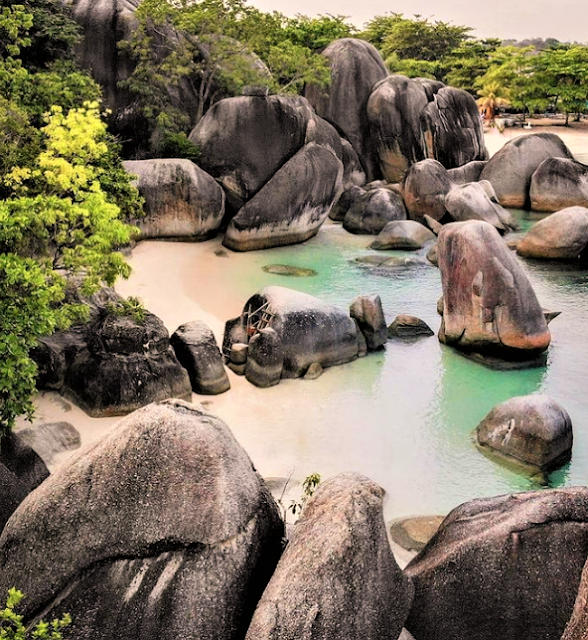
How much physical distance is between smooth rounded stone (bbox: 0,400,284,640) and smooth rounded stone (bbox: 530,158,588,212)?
23.2 meters

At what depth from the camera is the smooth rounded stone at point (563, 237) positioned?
814 inches

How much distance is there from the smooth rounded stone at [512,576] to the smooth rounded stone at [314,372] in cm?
752

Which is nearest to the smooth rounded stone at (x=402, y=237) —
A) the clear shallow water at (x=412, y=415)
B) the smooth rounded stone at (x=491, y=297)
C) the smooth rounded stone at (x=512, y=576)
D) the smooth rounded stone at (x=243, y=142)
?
the smooth rounded stone at (x=243, y=142)

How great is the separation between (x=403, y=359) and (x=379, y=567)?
944 cm

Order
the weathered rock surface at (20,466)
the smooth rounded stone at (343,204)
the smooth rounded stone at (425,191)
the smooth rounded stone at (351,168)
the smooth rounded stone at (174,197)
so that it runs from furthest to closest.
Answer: the smooth rounded stone at (351,168)
the smooth rounded stone at (343,204)
the smooth rounded stone at (425,191)
the smooth rounded stone at (174,197)
the weathered rock surface at (20,466)

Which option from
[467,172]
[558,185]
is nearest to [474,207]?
[558,185]

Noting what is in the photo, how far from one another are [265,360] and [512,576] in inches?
305

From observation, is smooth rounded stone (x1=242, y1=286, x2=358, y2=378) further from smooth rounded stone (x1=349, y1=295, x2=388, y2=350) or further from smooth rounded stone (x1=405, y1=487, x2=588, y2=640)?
smooth rounded stone (x1=405, y1=487, x2=588, y2=640)

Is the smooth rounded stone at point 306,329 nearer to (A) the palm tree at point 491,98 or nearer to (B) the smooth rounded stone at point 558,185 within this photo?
(B) the smooth rounded stone at point 558,185

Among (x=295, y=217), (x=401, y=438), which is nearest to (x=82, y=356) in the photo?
(x=401, y=438)

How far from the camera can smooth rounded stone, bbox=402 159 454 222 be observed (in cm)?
2467

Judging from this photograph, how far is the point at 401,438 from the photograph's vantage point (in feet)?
36.6

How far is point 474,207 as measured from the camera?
76.8 ft

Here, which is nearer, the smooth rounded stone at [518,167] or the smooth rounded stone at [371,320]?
the smooth rounded stone at [371,320]
